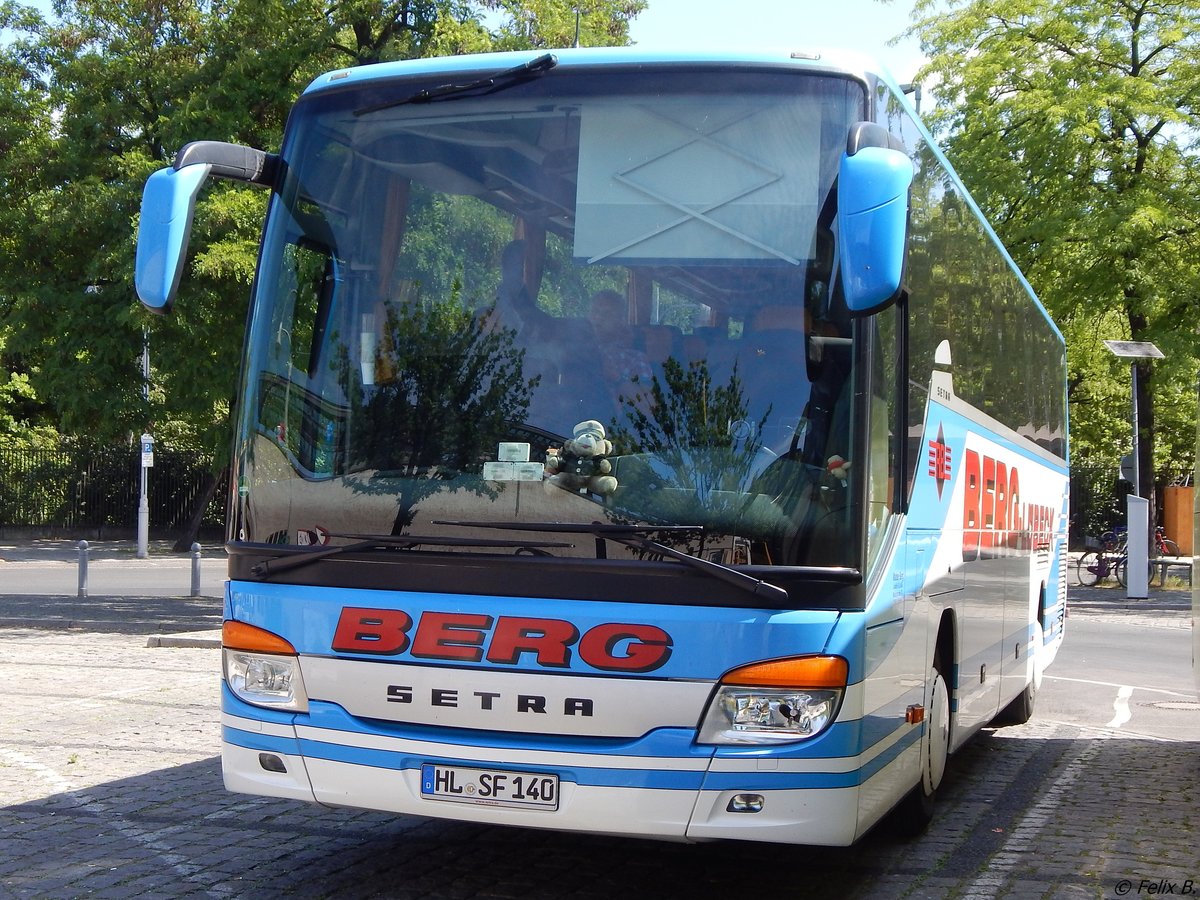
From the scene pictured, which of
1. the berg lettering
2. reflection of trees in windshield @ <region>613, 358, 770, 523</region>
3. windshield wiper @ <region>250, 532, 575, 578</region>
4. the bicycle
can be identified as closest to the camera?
reflection of trees in windshield @ <region>613, 358, 770, 523</region>

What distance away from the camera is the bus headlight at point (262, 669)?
518cm

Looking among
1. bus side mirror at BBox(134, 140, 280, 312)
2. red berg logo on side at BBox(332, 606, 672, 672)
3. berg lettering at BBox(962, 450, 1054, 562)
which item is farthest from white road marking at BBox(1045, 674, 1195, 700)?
bus side mirror at BBox(134, 140, 280, 312)

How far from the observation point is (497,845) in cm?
643

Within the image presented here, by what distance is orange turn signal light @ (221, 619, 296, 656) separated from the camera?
205 inches

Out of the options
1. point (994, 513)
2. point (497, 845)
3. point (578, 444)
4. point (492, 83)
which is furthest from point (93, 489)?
point (578, 444)

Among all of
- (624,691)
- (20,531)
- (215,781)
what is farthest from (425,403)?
(20,531)

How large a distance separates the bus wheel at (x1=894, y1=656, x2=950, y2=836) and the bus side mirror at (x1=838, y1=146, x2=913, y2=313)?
2.64m

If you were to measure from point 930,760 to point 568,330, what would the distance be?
3044 mm

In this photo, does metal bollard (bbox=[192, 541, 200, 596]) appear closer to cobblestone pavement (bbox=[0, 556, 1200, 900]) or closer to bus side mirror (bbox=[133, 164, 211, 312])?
cobblestone pavement (bbox=[0, 556, 1200, 900])

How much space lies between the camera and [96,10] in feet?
57.8

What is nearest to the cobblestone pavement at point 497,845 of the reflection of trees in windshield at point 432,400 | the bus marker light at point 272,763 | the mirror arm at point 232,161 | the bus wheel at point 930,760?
the bus wheel at point 930,760

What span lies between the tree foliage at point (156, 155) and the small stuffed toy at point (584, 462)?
33.7ft

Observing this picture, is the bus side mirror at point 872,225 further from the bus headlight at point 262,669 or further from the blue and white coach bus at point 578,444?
the bus headlight at point 262,669

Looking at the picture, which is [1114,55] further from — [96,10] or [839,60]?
[839,60]
